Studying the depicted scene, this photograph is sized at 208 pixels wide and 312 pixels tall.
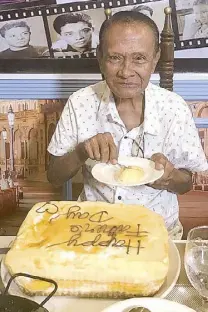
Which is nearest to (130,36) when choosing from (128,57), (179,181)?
(128,57)

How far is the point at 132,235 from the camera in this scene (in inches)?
46.8

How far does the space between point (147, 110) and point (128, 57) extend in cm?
20

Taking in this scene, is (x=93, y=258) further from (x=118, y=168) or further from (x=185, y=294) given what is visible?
(x=118, y=168)

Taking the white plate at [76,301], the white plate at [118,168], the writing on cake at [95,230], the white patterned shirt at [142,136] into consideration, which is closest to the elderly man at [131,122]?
the white patterned shirt at [142,136]

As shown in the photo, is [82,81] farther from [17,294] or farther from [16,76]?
[17,294]

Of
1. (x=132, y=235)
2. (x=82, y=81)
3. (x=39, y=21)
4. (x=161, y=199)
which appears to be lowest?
(x=161, y=199)

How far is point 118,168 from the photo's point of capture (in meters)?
1.71

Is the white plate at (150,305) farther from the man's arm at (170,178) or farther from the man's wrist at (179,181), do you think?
the man's wrist at (179,181)

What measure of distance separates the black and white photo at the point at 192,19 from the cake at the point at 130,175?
1179 millimetres

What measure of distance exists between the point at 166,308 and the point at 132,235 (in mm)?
177

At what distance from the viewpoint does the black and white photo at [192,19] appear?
2.59 metres

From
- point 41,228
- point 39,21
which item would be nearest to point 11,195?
point 39,21

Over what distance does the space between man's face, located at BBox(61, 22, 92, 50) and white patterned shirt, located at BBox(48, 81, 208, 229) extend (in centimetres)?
76

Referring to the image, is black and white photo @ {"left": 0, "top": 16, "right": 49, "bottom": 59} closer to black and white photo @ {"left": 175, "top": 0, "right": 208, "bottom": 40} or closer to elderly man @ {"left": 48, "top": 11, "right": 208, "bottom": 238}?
black and white photo @ {"left": 175, "top": 0, "right": 208, "bottom": 40}
